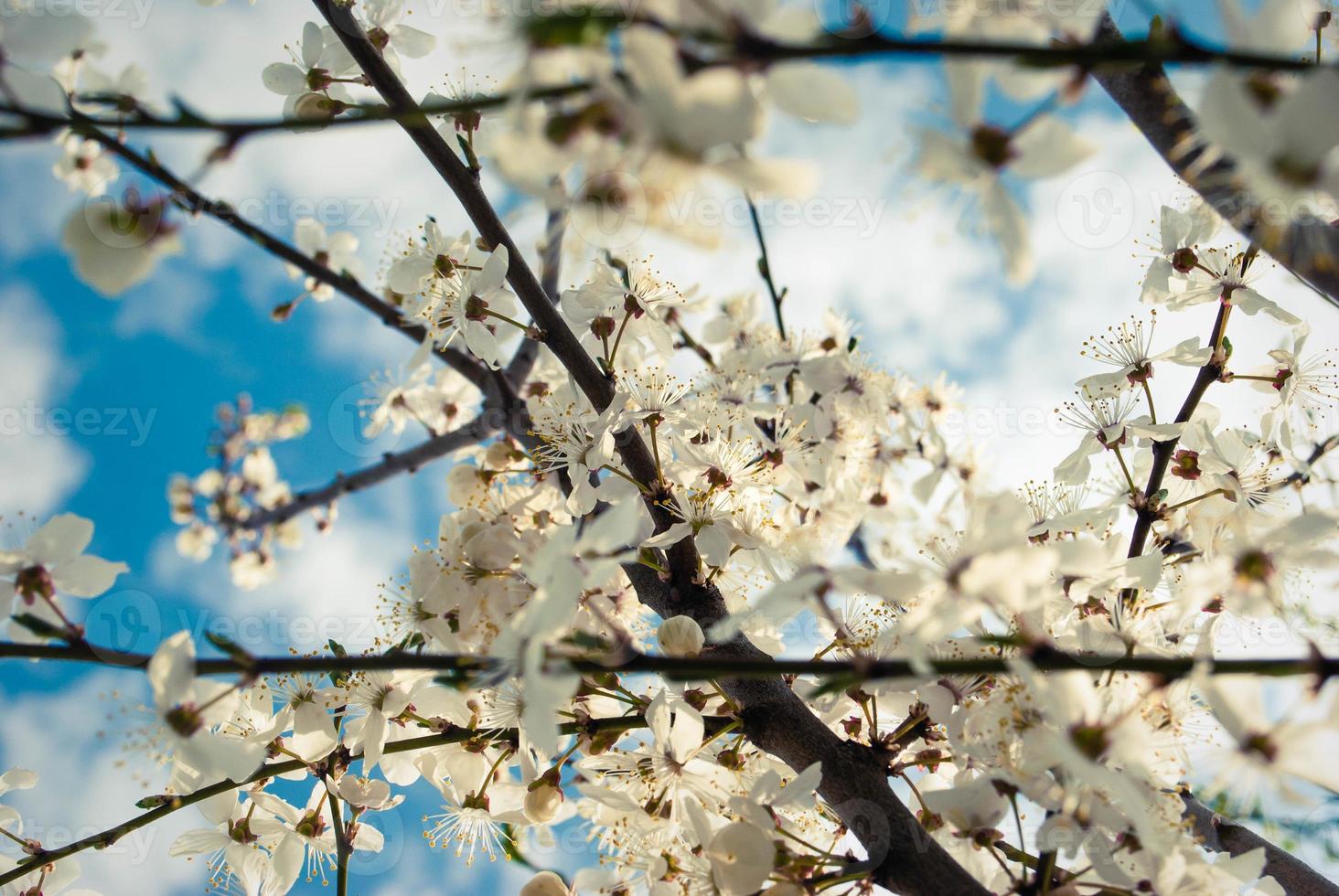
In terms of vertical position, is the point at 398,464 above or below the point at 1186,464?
above

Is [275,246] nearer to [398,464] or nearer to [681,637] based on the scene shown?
[398,464]

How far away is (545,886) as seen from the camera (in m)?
1.57

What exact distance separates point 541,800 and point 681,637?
48 cm

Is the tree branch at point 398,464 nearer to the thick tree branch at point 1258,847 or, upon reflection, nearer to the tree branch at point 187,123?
the tree branch at point 187,123

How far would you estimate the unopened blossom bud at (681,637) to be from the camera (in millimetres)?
1423

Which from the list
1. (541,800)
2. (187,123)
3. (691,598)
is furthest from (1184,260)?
(187,123)

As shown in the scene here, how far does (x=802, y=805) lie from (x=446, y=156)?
137 cm

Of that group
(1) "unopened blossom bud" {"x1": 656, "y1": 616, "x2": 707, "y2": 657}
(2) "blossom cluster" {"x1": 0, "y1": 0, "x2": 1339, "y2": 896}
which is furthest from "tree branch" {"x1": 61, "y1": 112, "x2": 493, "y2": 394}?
(1) "unopened blossom bud" {"x1": 656, "y1": 616, "x2": 707, "y2": 657}

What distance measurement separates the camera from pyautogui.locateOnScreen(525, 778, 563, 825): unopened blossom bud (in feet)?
5.23

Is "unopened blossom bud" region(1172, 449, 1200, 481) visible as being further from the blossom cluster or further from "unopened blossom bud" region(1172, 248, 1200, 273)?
"unopened blossom bud" region(1172, 248, 1200, 273)

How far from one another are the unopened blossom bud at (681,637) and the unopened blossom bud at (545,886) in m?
0.54

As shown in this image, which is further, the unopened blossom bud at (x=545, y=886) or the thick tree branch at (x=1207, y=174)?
the unopened blossom bud at (x=545, y=886)

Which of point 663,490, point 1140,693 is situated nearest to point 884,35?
point 1140,693

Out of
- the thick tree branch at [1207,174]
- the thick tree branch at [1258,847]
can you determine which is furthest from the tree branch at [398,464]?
the thick tree branch at [1258,847]
